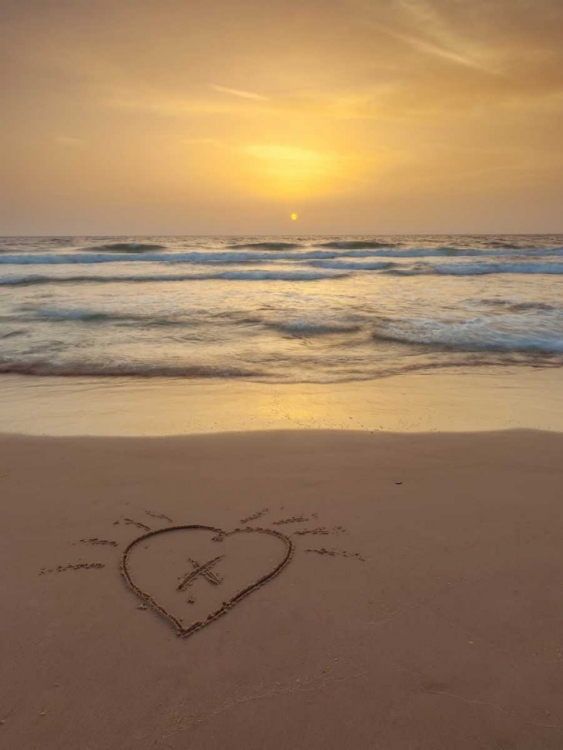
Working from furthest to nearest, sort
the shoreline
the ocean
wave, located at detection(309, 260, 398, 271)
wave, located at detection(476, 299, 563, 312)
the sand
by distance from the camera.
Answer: wave, located at detection(309, 260, 398, 271) → wave, located at detection(476, 299, 563, 312) → the ocean → the shoreline → the sand

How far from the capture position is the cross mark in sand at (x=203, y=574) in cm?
238

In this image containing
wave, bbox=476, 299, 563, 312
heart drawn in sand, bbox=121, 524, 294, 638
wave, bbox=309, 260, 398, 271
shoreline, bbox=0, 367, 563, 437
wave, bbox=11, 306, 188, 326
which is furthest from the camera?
wave, bbox=309, 260, 398, 271

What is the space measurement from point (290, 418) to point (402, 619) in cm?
259

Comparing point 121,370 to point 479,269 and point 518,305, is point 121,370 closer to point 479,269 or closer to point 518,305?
point 518,305

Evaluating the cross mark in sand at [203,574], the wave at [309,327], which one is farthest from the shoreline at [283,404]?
the wave at [309,327]

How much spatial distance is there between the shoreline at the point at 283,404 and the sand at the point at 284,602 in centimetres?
74

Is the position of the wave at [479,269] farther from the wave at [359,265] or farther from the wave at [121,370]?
the wave at [121,370]

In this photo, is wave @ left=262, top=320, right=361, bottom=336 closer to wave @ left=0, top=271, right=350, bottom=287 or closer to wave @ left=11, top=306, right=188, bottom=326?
wave @ left=11, top=306, right=188, bottom=326

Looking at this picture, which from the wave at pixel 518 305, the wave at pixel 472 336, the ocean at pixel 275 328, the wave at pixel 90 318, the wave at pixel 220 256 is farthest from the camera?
the wave at pixel 220 256

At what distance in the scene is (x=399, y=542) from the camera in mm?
2623

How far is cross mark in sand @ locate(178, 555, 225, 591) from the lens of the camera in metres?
2.38

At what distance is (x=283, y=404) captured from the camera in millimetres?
5078

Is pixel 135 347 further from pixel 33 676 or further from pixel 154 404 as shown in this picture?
pixel 33 676

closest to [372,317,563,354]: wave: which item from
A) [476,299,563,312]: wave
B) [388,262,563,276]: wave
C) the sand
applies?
[476,299,563,312]: wave
